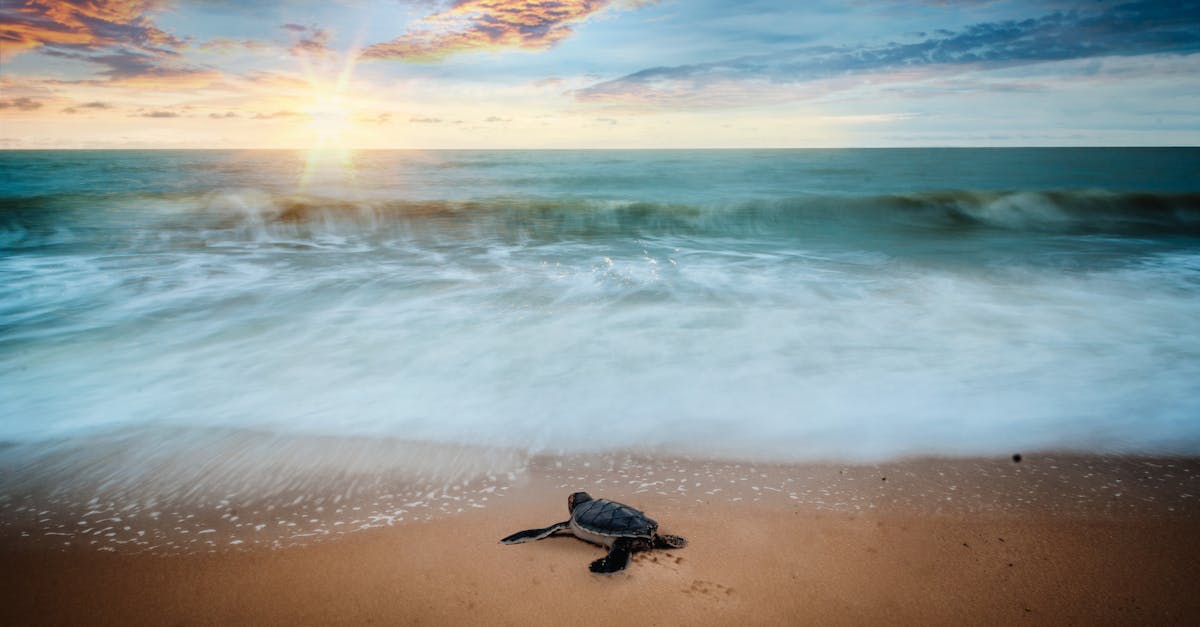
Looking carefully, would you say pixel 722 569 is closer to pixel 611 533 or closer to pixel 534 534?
pixel 611 533

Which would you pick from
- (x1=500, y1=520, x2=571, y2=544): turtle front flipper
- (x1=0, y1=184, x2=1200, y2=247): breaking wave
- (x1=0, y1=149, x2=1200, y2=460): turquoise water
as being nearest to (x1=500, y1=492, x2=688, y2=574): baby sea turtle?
(x1=500, y1=520, x2=571, y2=544): turtle front flipper

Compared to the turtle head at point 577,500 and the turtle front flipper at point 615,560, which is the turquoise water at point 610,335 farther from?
the turtle front flipper at point 615,560

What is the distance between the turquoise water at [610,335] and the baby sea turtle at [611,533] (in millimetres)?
1291

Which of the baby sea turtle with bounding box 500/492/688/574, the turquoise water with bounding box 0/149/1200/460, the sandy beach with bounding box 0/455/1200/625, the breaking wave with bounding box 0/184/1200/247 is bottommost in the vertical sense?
the sandy beach with bounding box 0/455/1200/625

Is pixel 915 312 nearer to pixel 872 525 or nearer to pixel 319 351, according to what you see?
pixel 872 525

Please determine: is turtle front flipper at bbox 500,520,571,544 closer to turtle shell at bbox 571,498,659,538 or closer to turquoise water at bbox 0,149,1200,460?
turtle shell at bbox 571,498,659,538

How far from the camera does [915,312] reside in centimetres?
829

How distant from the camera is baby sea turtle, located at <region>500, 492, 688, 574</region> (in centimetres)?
286

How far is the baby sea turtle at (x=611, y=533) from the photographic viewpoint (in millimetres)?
2859

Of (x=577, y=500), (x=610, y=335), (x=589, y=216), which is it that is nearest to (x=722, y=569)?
(x=577, y=500)

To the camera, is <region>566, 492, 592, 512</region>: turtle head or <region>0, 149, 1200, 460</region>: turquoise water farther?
<region>0, 149, 1200, 460</region>: turquoise water

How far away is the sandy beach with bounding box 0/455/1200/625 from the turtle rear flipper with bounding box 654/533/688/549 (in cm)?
4

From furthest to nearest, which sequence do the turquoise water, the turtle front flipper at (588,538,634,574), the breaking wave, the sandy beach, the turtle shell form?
the breaking wave
the turquoise water
the turtle shell
the turtle front flipper at (588,538,634,574)
the sandy beach

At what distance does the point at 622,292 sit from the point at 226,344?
544 centimetres
